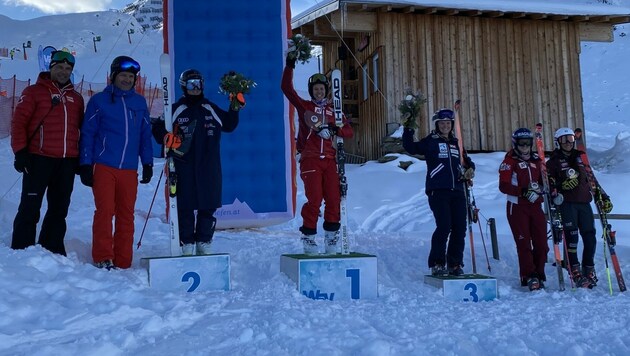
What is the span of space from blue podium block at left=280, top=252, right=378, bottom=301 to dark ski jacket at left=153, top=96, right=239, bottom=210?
977 millimetres

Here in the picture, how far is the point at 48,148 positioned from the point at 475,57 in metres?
11.3

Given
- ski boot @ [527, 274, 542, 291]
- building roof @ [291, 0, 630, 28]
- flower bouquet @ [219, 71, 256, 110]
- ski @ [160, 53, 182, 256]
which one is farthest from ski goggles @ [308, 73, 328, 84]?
building roof @ [291, 0, 630, 28]

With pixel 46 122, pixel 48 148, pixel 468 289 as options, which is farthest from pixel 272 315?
pixel 46 122

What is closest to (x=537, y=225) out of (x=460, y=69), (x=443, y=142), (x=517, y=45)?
(x=443, y=142)

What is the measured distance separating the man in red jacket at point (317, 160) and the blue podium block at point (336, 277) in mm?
626

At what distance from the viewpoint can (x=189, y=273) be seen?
3914 mm

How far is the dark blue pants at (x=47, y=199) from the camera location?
434cm

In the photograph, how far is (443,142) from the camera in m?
5.16

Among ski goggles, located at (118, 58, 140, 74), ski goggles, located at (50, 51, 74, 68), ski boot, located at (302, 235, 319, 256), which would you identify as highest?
ski goggles, located at (50, 51, 74, 68)

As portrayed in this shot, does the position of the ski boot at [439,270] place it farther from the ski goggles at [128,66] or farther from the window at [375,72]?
the window at [375,72]

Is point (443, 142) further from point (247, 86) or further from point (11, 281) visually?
point (11, 281)

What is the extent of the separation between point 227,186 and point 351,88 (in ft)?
29.3

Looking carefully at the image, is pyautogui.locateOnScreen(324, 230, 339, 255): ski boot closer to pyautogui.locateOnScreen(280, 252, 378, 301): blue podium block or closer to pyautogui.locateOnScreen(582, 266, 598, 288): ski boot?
pyautogui.locateOnScreen(280, 252, 378, 301): blue podium block

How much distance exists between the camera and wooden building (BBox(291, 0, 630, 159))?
13.1 meters
